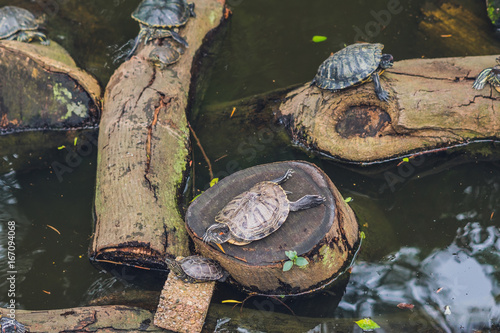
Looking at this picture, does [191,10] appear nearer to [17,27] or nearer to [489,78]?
[17,27]

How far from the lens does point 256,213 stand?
3.53m

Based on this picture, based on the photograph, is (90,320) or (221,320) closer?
(90,320)

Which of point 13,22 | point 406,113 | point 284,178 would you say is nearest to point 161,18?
point 13,22

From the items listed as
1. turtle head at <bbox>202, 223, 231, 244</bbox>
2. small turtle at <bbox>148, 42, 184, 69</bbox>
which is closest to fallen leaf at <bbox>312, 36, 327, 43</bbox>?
small turtle at <bbox>148, 42, 184, 69</bbox>

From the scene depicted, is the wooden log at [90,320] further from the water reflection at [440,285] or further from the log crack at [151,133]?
the water reflection at [440,285]

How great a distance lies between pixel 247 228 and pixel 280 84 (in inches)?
111

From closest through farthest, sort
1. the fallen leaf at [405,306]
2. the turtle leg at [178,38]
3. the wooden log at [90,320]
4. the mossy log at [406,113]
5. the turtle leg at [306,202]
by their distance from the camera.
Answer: the wooden log at [90,320], the turtle leg at [306,202], the fallen leaf at [405,306], the mossy log at [406,113], the turtle leg at [178,38]

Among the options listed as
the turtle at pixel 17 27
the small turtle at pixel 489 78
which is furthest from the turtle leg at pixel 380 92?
the turtle at pixel 17 27

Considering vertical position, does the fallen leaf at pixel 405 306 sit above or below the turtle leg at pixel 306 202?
below

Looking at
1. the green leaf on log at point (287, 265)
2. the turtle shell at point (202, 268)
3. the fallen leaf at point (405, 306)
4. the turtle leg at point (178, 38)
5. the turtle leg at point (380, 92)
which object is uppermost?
the turtle leg at point (178, 38)

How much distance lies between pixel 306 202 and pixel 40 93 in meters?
3.75

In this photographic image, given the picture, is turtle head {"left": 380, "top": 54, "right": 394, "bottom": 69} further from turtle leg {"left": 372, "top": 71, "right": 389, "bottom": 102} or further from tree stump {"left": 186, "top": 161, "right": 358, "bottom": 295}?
tree stump {"left": 186, "top": 161, "right": 358, "bottom": 295}

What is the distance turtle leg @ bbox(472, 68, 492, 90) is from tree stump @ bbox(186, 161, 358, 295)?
201cm

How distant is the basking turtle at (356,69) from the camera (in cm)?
467
